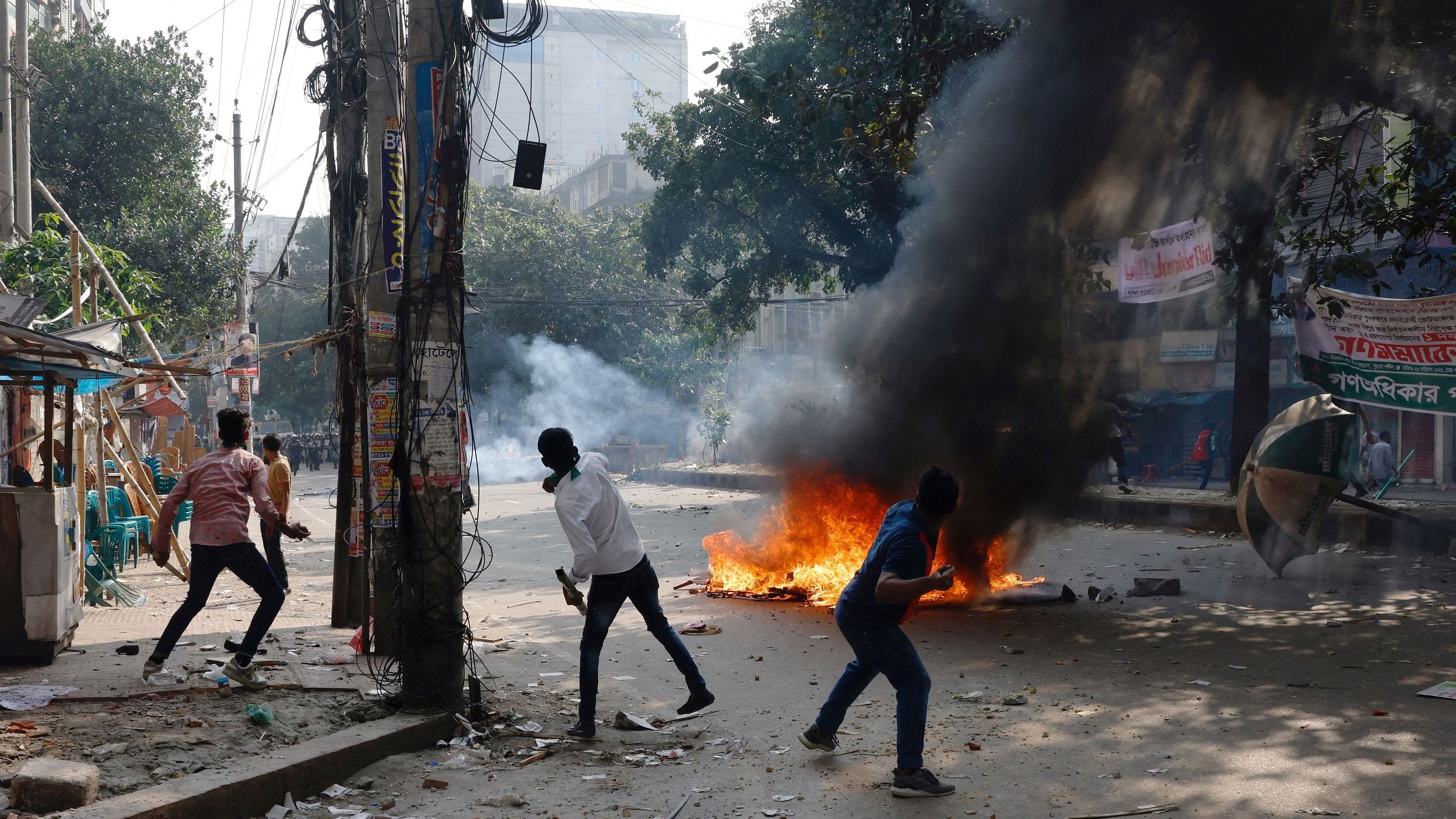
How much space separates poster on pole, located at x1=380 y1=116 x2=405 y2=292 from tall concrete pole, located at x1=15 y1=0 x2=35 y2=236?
7229mm

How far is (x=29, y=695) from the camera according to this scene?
5.65 m

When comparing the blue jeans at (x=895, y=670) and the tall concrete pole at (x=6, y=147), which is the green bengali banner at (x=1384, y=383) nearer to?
the blue jeans at (x=895, y=670)

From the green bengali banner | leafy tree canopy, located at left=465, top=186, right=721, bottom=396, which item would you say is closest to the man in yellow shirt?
the green bengali banner

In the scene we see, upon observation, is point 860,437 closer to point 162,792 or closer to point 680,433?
point 162,792

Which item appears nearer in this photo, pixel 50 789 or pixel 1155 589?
pixel 50 789

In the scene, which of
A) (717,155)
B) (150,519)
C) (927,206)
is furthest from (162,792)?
(717,155)

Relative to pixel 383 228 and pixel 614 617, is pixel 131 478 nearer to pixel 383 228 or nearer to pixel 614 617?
pixel 383 228

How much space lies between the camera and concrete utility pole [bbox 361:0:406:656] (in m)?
6.53

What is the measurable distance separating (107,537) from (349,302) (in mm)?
5356

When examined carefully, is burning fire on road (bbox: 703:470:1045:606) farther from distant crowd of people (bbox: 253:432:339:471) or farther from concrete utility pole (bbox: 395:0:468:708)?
distant crowd of people (bbox: 253:432:339:471)

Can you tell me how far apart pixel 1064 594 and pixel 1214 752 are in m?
A: 4.53

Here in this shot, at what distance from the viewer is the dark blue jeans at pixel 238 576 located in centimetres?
620

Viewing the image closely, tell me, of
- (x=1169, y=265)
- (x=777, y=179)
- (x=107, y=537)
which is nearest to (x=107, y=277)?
(x=107, y=537)

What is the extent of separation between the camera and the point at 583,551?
5.45m
